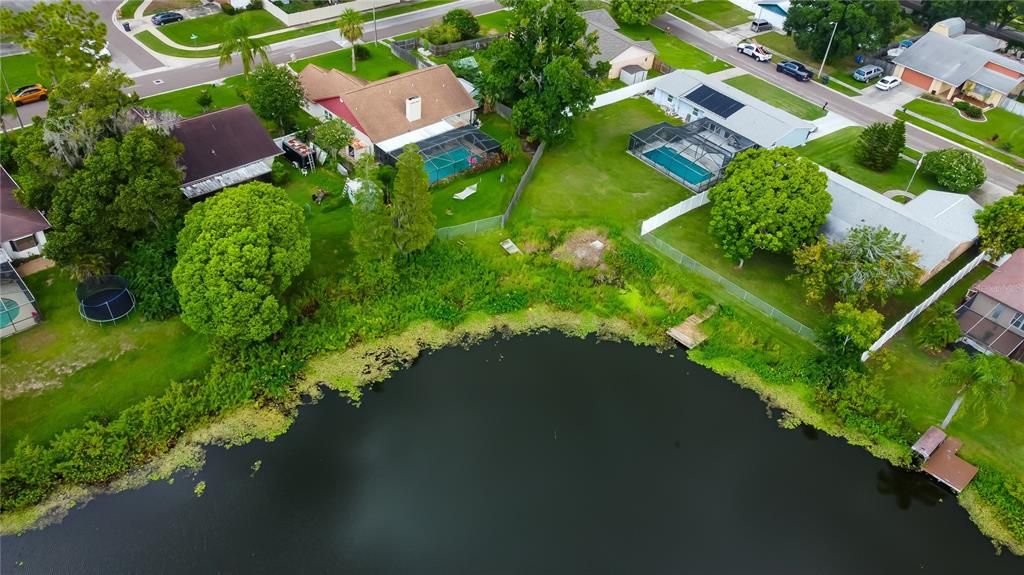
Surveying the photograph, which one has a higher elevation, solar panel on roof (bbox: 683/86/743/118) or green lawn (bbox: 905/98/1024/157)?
solar panel on roof (bbox: 683/86/743/118)

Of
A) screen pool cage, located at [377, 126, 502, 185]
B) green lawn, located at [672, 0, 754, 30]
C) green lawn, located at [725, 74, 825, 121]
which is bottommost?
screen pool cage, located at [377, 126, 502, 185]

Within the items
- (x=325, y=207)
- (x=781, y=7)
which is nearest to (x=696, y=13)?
(x=781, y=7)

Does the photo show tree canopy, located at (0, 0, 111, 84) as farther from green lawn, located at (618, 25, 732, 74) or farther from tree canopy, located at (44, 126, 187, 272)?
green lawn, located at (618, 25, 732, 74)

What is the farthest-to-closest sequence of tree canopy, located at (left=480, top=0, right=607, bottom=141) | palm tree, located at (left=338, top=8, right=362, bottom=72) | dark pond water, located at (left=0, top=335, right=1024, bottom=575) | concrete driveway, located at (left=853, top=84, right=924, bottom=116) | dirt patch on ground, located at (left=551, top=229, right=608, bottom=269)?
concrete driveway, located at (left=853, top=84, right=924, bottom=116) < palm tree, located at (left=338, top=8, right=362, bottom=72) < tree canopy, located at (left=480, top=0, right=607, bottom=141) < dirt patch on ground, located at (left=551, top=229, right=608, bottom=269) < dark pond water, located at (left=0, top=335, right=1024, bottom=575)

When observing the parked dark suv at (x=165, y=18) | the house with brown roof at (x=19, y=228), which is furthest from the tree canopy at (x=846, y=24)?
the house with brown roof at (x=19, y=228)

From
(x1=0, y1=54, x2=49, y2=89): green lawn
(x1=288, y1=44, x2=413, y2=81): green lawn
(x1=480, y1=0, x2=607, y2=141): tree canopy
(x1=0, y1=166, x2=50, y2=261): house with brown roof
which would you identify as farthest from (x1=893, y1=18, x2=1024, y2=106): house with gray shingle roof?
(x1=0, y1=54, x2=49, y2=89): green lawn

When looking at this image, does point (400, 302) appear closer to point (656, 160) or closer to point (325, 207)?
point (325, 207)

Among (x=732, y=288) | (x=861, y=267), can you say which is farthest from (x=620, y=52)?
(x=861, y=267)
